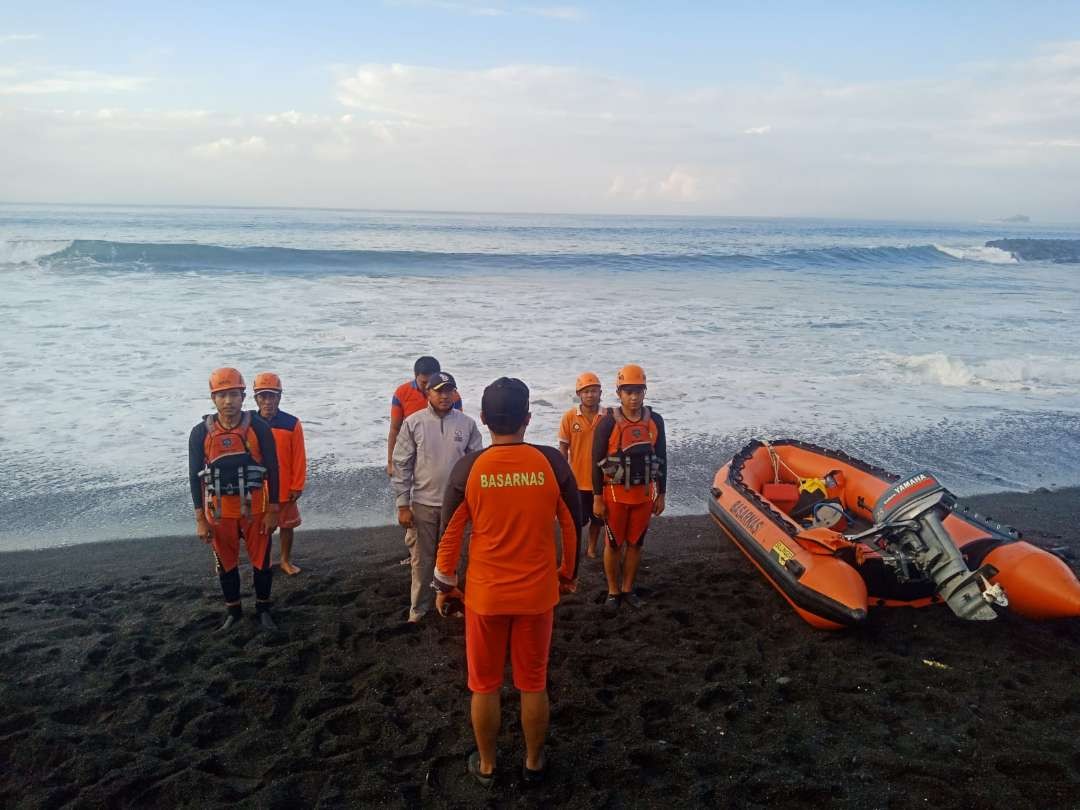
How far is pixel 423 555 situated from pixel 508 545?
1.93 m

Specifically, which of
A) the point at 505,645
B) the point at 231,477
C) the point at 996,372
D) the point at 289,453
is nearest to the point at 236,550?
the point at 231,477

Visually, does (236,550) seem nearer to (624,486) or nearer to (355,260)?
(624,486)

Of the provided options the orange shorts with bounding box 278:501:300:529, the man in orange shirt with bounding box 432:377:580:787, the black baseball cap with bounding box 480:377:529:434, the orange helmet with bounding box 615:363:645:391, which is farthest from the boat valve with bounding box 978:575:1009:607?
the orange shorts with bounding box 278:501:300:529

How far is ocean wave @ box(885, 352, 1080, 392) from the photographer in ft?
40.9

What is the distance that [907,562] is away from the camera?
15.3ft

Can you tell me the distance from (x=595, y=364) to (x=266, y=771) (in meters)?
10.5

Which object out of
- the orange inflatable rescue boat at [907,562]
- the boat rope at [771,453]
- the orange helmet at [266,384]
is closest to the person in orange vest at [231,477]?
the orange helmet at [266,384]

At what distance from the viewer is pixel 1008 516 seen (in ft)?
23.1

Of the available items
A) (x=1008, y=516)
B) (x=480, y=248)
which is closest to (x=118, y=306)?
(x=1008, y=516)

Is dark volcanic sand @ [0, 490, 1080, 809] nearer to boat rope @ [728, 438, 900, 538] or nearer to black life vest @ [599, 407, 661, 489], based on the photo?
boat rope @ [728, 438, 900, 538]

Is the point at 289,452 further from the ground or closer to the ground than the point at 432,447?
closer to the ground

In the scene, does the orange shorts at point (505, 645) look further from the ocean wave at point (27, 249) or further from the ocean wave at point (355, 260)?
the ocean wave at point (27, 249)

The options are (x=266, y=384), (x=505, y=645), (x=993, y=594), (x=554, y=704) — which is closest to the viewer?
(x=505, y=645)

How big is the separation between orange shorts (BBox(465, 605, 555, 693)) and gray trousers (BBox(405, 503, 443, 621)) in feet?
5.26
